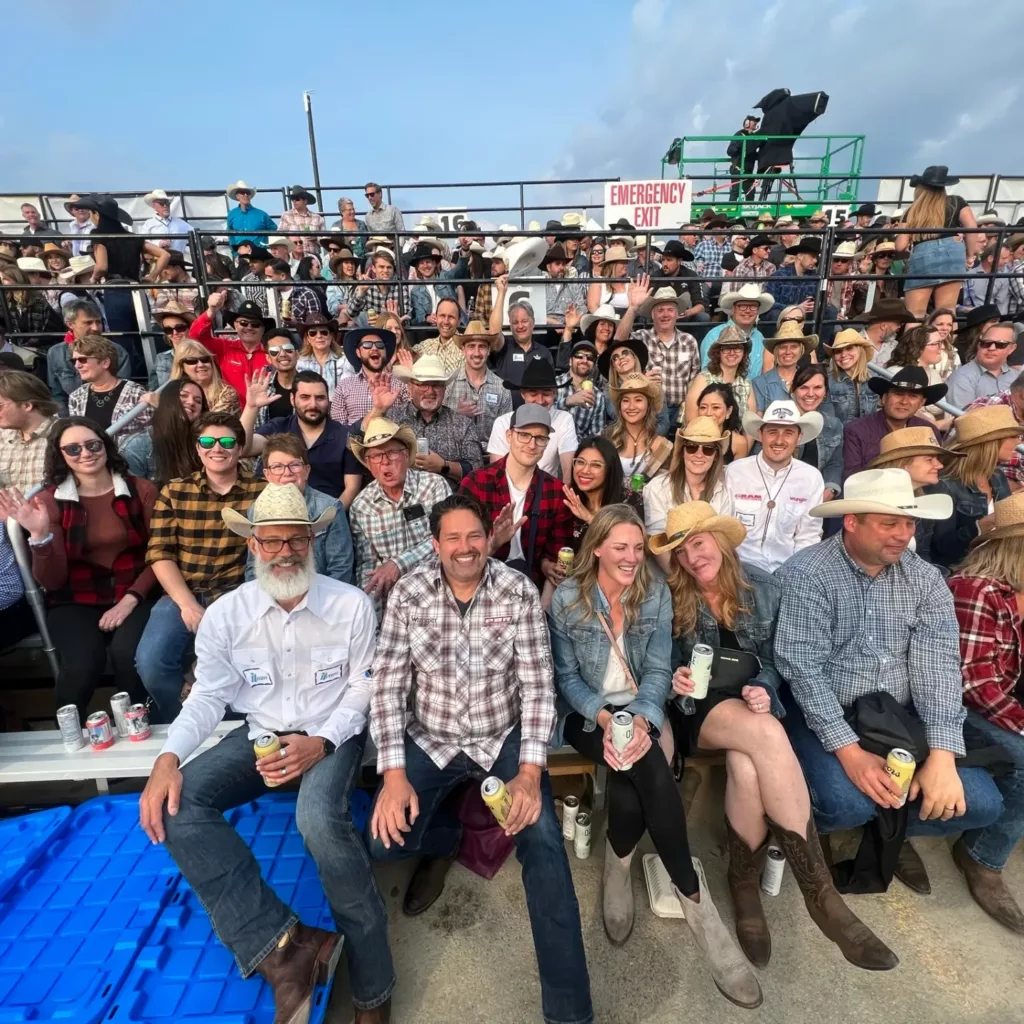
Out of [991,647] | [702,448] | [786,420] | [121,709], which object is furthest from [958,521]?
[121,709]

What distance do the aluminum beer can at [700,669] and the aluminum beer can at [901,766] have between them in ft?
2.47

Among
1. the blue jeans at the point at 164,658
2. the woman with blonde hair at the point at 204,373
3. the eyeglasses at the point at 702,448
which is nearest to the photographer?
the blue jeans at the point at 164,658

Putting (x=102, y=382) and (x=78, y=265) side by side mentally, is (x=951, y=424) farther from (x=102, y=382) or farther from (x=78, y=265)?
(x=78, y=265)

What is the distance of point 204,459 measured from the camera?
11.3ft

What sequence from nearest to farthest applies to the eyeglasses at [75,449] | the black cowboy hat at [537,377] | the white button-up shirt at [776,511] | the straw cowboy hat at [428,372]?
the eyeglasses at [75,449], the white button-up shirt at [776,511], the black cowboy hat at [537,377], the straw cowboy hat at [428,372]

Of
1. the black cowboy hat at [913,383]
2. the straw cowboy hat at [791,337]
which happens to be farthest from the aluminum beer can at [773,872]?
the straw cowboy hat at [791,337]

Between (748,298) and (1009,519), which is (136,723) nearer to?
(1009,519)

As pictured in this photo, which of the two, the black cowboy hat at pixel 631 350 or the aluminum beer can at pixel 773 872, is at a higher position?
the black cowboy hat at pixel 631 350

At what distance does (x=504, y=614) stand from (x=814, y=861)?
5.37 ft

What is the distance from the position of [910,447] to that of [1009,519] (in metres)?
1.03

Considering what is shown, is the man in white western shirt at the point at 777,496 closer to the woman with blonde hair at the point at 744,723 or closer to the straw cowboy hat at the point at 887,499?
the woman with blonde hair at the point at 744,723

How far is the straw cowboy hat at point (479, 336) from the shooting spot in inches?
206

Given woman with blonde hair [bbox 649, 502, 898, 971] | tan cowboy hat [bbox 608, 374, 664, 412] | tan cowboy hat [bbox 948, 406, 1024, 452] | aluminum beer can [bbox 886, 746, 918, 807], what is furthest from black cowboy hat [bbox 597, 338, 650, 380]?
aluminum beer can [bbox 886, 746, 918, 807]

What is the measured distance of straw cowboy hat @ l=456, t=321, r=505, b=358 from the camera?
5.24 metres
